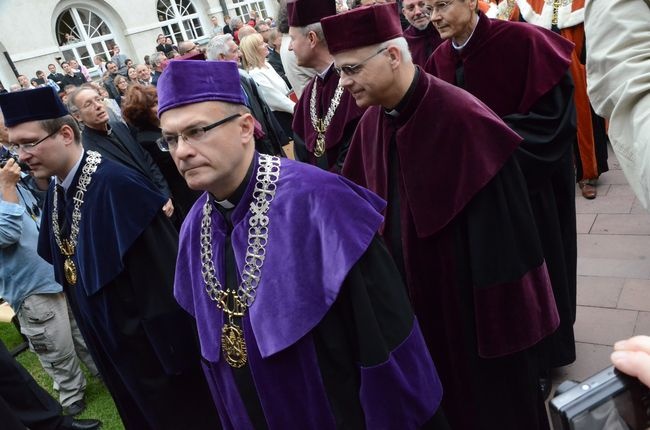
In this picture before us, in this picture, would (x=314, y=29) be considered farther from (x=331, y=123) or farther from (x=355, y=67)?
(x=355, y=67)

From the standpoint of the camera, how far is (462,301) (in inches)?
90.0

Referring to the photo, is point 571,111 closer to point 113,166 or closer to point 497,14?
point 113,166

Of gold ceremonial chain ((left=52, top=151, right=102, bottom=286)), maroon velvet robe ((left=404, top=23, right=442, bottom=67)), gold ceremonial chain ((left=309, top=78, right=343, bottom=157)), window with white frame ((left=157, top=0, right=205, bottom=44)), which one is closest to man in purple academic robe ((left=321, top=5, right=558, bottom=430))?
gold ceremonial chain ((left=309, top=78, right=343, bottom=157))

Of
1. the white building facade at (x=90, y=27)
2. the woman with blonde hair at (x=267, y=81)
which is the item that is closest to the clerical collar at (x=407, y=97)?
the woman with blonde hair at (x=267, y=81)

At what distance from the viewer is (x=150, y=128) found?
4816 mm

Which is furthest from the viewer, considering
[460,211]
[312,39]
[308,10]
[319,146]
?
[319,146]

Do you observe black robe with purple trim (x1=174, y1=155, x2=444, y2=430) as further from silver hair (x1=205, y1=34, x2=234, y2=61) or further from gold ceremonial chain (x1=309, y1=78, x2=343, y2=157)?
silver hair (x1=205, y1=34, x2=234, y2=61)

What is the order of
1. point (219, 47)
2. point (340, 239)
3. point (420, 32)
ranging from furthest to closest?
point (219, 47) → point (420, 32) → point (340, 239)

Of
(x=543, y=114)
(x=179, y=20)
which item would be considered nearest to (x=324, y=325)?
(x=543, y=114)

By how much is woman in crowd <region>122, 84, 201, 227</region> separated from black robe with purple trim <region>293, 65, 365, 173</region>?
1711mm

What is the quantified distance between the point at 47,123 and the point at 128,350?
4.39 ft

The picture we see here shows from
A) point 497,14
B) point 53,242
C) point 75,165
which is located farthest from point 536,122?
point 497,14

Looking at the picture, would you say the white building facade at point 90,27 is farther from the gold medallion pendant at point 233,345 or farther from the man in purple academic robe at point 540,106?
the gold medallion pendant at point 233,345

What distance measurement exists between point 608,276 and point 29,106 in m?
3.97
